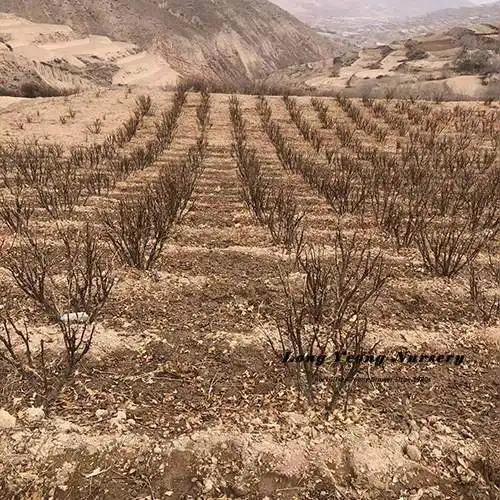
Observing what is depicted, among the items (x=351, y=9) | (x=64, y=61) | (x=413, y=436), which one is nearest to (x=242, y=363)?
(x=413, y=436)

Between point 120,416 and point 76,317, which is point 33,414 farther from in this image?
point 76,317

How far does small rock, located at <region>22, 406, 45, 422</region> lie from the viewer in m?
1.86

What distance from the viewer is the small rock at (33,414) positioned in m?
1.86

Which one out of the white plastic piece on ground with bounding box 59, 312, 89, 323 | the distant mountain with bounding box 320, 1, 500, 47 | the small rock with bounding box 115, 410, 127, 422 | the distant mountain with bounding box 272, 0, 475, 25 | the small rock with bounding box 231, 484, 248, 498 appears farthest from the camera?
the distant mountain with bounding box 272, 0, 475, 25

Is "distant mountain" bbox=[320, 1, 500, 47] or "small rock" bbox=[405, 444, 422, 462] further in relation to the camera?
"distant mountain" bbox=[320, 1, 500, 47]

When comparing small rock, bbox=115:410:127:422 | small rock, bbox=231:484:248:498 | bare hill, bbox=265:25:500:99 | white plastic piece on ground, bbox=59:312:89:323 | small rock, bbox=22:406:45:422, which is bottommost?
small rock, bbox=231:484:248:498

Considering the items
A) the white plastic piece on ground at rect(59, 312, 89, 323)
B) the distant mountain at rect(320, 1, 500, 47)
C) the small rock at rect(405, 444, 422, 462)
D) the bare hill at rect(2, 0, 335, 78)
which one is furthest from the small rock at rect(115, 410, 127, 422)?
the distant mountain at rect(320, 1, 500, 47)

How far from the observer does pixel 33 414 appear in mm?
1877

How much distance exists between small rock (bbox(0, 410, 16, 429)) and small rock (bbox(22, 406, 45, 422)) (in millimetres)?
46

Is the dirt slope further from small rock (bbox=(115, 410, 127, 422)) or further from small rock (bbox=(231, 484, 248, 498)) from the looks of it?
small rock (bbox=(231, 484, 248, 498))

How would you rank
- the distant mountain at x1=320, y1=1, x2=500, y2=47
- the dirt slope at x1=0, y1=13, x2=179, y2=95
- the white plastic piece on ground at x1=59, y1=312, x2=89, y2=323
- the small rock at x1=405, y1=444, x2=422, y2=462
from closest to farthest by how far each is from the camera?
the small rock at x1=405, y1=444, x2=422, y2=462, the white plastic piece on ground at x1=59, y1=312, x2=89, y2=323, the dirt slope at x1=0, y1=13, x2=179, y2=95, the distant mountain at x1=320, y1=1, x2=500, y2=47

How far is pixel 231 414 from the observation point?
1.95 meters

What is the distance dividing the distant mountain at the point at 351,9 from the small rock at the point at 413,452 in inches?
4433

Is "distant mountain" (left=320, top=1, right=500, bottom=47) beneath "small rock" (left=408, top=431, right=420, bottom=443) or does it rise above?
above
